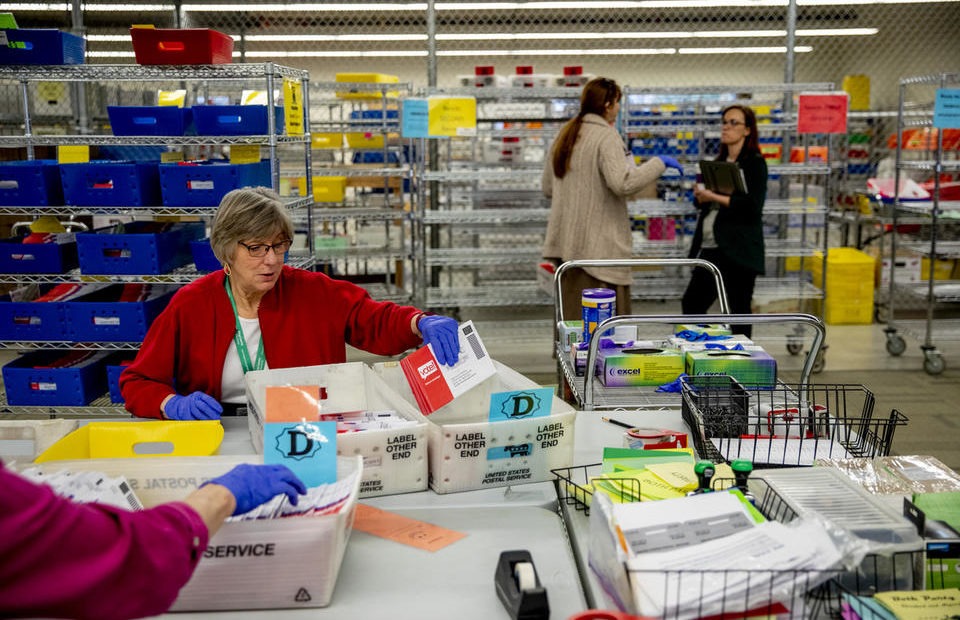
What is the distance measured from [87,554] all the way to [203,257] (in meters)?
3.58

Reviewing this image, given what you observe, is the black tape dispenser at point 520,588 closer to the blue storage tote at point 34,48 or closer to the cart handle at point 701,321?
the cart handle at point 701,321

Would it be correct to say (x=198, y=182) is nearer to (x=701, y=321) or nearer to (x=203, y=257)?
(x=203, y=257)

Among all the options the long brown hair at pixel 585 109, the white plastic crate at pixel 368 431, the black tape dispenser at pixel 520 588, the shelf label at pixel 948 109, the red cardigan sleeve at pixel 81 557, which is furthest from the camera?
the shelf label at pixel 948 109

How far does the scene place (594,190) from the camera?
5.04 meters

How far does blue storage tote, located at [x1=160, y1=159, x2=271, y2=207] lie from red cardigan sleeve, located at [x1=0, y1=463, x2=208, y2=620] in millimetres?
3328

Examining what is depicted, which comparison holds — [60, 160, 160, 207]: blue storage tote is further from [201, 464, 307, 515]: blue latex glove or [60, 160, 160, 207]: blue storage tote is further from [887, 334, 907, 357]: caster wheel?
[887, 334, 907, 357]: caster wheel

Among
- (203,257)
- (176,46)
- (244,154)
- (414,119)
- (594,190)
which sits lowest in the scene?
(203,257)

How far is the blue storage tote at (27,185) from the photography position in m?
4.50

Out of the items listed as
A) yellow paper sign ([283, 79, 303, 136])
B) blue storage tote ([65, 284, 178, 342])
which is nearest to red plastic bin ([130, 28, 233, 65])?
yellow paper sign ([283, 79, 303, 136])

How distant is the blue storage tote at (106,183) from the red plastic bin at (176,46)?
1.72 feet

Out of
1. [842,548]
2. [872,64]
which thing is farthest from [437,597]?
[872,64]

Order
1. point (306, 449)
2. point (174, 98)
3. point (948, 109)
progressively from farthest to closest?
point (948, 109) < point (174, 98) < point (306, 449)

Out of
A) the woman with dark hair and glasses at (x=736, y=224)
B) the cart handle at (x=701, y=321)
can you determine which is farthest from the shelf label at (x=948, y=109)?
the cart handle at (x=701, y=321)

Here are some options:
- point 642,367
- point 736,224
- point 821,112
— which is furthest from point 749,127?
point 642,367
